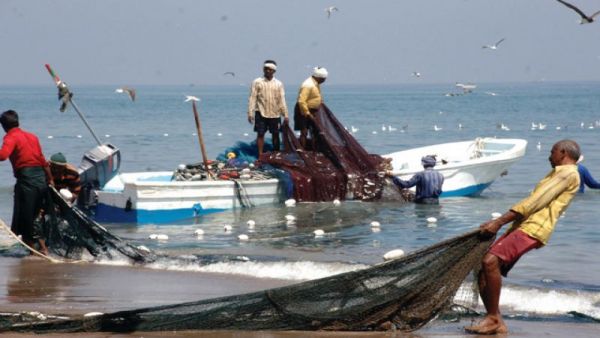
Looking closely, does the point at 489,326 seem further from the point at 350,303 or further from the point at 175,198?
the point at 175,198

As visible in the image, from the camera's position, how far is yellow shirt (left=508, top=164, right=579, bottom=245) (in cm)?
648

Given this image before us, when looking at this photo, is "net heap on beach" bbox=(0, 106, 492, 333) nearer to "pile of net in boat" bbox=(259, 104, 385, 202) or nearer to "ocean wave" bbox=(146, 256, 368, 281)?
"ocean wave" bbox=(146, 256, 368, 281)

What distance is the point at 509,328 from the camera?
7.17 meters

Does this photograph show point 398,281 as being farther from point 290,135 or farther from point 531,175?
point 531,175

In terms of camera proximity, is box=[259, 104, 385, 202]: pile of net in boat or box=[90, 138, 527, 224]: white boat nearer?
box=[90, 138, 527, 224]: white boat

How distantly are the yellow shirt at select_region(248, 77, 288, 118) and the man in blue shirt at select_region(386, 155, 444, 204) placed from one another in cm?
203

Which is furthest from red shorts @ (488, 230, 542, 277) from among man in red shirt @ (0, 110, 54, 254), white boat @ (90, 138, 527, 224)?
white boat @ (90, 138, 527, 224)

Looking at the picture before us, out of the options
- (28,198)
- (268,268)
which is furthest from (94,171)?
(268,268)

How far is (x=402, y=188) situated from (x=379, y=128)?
3401 centimetres

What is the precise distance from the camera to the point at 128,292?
27.9ft

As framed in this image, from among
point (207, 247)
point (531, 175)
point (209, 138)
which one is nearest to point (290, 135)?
point (207, 247)

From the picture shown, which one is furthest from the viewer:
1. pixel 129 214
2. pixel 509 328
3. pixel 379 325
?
pixel 129 214

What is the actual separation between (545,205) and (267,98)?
364 inches

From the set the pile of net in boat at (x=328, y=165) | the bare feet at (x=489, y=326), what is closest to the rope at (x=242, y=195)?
the pile of net in boat at (x=328, y=165)
